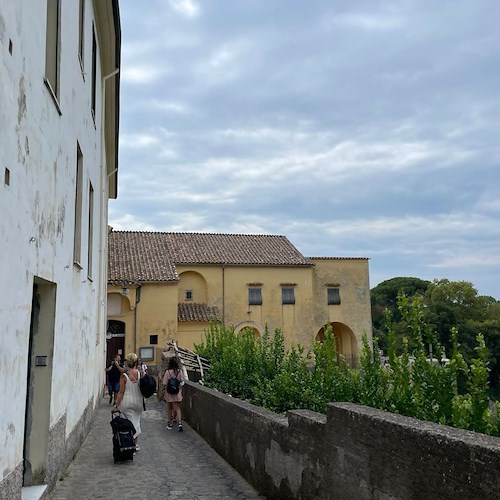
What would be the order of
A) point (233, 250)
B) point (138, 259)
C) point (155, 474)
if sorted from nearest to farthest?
point (155, 474)
point (138, 259)
point (233, 250)

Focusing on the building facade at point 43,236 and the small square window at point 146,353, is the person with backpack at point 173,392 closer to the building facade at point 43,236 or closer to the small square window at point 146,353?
the building facade at point 43,236

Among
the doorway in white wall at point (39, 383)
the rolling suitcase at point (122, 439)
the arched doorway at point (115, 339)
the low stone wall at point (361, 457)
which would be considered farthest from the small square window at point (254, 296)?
the doorway in white wall at point (39, 383)

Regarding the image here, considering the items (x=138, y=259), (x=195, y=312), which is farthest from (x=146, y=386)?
(x=195, y=312)

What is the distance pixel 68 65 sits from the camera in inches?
269

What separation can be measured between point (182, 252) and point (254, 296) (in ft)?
17.8

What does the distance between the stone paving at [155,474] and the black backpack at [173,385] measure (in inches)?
44.5

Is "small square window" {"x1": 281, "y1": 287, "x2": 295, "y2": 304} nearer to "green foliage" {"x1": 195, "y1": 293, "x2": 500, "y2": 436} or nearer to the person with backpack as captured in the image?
the person with backpack

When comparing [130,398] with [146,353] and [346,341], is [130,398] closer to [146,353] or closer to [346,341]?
[146,353]

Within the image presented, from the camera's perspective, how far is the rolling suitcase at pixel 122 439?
799 cm

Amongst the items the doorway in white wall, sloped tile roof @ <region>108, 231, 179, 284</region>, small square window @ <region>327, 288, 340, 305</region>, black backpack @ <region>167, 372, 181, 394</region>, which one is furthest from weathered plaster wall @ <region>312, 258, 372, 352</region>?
the doorway in white wall

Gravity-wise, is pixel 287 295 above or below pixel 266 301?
above

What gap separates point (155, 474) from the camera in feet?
24.2

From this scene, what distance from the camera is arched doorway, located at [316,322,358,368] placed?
1389 inches

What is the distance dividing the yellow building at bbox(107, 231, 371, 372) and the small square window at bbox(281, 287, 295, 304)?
6cm
